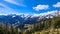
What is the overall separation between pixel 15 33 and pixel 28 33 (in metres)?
11.3

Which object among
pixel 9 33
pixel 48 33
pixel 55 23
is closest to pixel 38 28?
pixel 55 23

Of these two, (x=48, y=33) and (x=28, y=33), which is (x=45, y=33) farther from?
(x=28, y=33)

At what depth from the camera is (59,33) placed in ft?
177

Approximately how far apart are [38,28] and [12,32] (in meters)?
23.3

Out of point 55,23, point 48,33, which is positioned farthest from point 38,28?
point 48,33

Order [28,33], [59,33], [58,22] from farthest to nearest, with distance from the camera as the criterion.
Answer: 1. [58,22]
2. [28,33]
3. [59,33]

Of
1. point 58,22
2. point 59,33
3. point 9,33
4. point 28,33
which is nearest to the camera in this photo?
point 59,33

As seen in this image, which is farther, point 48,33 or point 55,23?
point 55,23

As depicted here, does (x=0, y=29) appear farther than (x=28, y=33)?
No

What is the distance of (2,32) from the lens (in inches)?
2163

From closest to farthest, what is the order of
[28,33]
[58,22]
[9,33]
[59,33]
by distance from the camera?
[59,33] < [9,33] < [28,33] < [58,22]

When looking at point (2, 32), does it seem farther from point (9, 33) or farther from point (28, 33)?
point (28, 33)

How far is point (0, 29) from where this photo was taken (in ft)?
185

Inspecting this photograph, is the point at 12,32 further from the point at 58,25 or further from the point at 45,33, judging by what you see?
the point at 58,25
